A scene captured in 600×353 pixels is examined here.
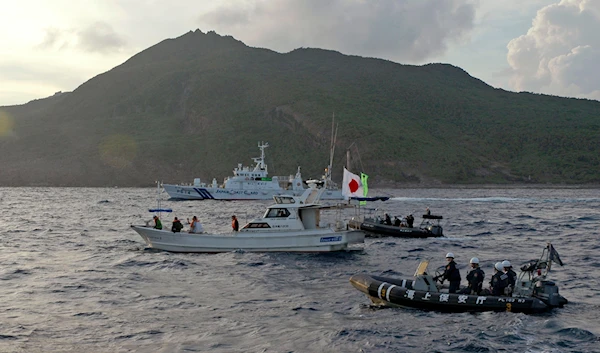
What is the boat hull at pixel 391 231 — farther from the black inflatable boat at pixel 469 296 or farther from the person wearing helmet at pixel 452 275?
the person wearing helmet at pixel 452 275

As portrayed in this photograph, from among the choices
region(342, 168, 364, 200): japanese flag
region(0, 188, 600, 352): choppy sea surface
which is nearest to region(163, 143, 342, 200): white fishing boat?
region(342, 168, 364, 200): japanese flag

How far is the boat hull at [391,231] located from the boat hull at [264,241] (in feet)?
29.5

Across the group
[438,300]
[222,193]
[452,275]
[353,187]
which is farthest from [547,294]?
[222,193]

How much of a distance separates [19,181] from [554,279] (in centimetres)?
18581

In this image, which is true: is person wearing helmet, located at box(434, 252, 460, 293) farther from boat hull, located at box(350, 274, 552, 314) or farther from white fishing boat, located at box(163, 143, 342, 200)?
white fishing boat, located at box(163, 143, 342, 200)

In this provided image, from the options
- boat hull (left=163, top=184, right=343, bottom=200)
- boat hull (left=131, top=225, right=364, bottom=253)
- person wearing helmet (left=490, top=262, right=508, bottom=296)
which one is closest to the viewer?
person wearing helmet (left=490, top=262, right=508, bottom=296)

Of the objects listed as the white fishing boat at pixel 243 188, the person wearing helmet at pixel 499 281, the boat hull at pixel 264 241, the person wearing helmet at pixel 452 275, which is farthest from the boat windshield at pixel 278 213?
the white fishing boat at pixel 243 188

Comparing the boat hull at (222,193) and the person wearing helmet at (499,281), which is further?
the boat hull at (222,193)

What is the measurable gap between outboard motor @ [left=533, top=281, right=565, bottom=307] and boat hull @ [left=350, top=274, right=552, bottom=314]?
0.24 m

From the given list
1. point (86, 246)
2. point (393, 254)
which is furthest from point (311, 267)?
point (86, 246)

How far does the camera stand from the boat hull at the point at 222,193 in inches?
4296

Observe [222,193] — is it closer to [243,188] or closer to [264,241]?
[243,188]

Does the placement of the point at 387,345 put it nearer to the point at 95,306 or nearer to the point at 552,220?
the point at 95,306

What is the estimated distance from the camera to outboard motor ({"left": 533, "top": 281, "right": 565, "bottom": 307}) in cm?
2094
